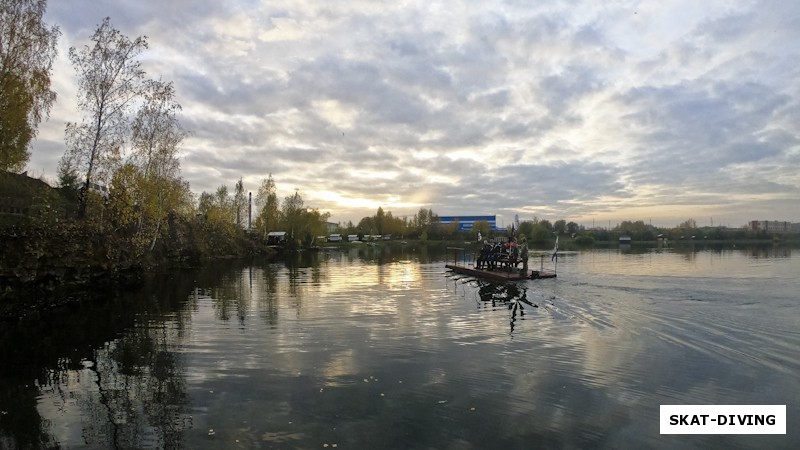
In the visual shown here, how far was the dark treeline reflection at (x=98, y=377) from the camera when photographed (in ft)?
23.9

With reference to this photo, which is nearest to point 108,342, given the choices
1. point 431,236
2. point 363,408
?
point 363,408

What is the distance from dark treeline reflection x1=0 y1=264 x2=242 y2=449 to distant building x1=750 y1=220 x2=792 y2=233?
661 ft

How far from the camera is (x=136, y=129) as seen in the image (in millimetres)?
35375

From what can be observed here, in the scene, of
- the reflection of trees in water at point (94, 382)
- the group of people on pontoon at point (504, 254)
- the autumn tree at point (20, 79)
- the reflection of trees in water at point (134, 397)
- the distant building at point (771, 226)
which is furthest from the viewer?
the distant building at point (771, 226)

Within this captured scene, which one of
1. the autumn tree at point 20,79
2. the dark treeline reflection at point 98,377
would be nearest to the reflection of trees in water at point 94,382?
the dark treeline reflection at point 98,377

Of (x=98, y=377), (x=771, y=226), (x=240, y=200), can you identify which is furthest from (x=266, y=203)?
(x=771, y=226)

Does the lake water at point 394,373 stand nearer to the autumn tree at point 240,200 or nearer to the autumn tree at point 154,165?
the autumn tree at point 154,165

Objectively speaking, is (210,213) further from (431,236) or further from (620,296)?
(431,236)

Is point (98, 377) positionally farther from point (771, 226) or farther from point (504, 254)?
point (771, 226)

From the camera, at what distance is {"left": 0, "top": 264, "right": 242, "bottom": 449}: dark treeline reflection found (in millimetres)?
7293

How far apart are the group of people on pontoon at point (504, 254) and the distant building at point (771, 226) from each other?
572 feet

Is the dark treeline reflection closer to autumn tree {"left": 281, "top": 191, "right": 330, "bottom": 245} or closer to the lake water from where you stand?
the lake water

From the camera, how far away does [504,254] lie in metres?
34.6

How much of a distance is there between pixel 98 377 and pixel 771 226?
699ft
